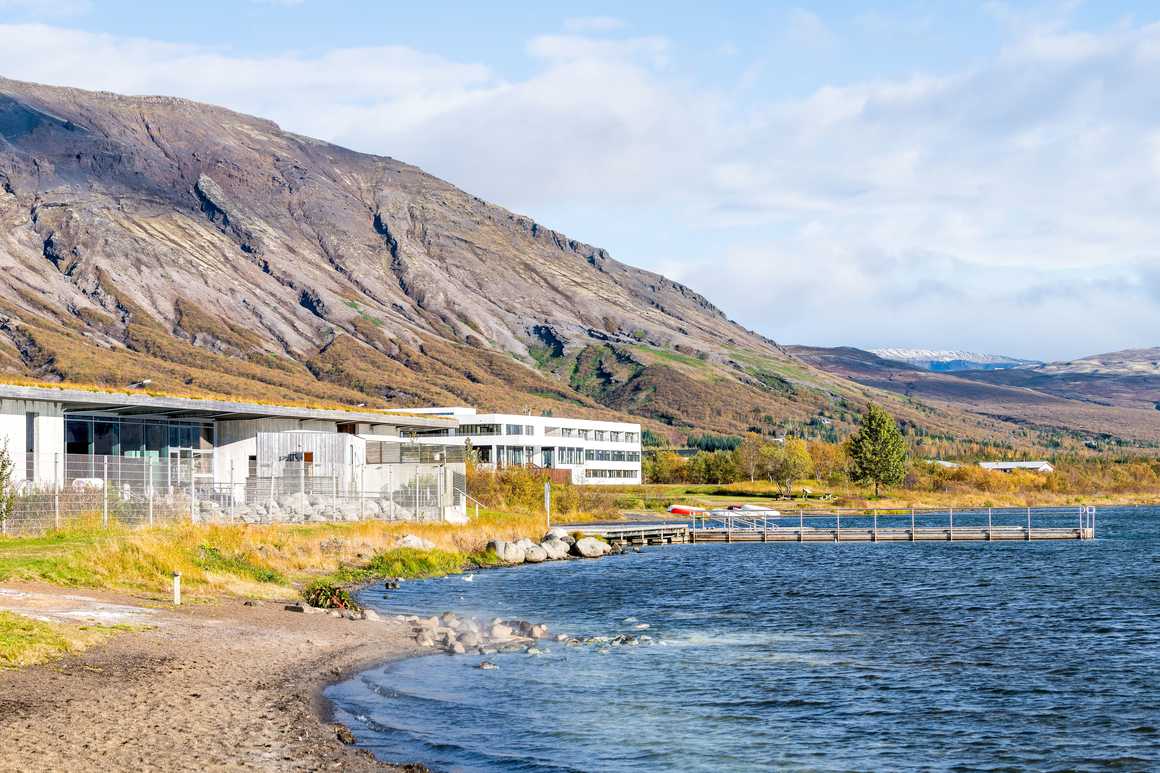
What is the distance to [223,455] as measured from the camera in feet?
206

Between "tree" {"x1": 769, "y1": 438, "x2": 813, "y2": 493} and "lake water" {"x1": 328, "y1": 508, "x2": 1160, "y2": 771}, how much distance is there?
11240 centimetres

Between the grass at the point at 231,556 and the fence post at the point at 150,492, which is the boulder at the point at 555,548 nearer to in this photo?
the grass at the point at 231,556

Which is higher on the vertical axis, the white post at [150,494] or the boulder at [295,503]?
the white post at [150,494]

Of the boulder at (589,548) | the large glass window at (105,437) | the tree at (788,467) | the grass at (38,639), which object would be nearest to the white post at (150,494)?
the large glass window at (105,437)

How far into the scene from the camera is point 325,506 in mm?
57562

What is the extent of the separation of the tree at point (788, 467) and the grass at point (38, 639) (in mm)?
145975

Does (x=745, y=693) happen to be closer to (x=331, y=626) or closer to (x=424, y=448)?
(x=331, y=626)

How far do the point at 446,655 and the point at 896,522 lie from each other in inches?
4062

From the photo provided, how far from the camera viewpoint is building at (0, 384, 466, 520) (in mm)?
47938

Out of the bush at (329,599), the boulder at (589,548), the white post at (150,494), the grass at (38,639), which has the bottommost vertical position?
the boulder at (589,548)

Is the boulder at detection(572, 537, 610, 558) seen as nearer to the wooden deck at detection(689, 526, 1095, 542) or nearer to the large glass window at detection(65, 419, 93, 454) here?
the wooden deck at detection(689, 526, 1095, 542)

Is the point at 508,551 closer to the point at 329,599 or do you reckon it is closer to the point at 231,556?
the point at 231,556

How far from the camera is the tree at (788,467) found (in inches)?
6545

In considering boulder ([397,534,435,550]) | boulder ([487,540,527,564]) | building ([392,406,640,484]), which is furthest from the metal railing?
boulder ([397,534,435,550])
